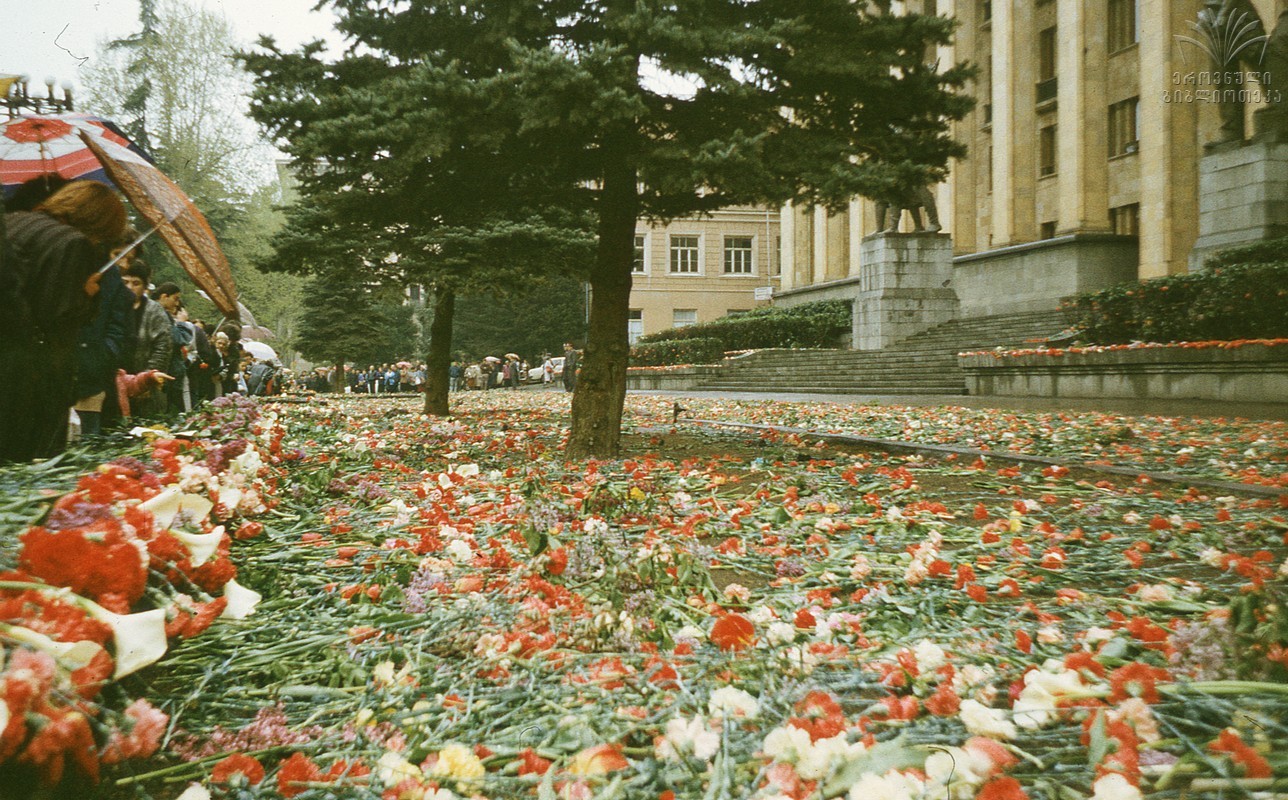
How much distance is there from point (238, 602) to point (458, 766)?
4.50 feet

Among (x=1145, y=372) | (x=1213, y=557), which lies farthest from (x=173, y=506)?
(x=1145, y=372)

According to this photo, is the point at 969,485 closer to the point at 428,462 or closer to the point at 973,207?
the point at 428,462

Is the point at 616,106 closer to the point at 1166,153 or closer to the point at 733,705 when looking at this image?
the point at 733,705

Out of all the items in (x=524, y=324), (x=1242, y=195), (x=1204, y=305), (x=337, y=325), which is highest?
(x=1242, y=195)

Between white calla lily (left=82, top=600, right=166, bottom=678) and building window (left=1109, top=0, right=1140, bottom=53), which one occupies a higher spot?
building window (left=1109, top=0, right=1140, bottom=53)

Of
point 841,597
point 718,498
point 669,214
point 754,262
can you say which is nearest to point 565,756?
point 841,597

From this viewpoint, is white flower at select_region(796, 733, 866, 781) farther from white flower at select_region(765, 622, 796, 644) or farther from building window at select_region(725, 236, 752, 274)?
building window at select_region(725, 236, 752, 274)

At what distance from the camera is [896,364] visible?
792 inches

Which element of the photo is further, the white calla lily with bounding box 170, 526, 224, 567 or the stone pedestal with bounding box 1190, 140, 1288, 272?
the stone pedestal with bounding box 1190, 140, 1288, 272

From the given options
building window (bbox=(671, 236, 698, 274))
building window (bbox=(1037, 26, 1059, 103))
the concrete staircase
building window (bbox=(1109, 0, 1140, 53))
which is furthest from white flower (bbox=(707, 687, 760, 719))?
building window (bbox=(671, 236, 698, 274))

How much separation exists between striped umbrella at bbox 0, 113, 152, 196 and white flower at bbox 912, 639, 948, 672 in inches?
240

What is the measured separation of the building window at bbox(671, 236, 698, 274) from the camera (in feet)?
164

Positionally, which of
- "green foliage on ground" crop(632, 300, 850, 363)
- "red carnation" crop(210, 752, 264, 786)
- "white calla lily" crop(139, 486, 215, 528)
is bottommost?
"red carnation" crop(210, 752, 264, 786)

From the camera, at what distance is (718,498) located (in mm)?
5441
